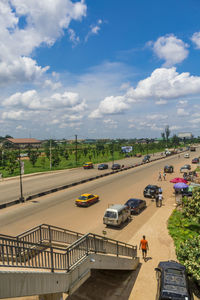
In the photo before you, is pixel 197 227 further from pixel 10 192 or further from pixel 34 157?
pixel 34 157

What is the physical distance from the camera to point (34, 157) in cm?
5681

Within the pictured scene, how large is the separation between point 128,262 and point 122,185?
20.2m

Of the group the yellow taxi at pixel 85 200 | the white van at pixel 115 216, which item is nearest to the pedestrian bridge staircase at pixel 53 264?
the white van at pixel 115 216

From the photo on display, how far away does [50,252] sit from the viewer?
249 inches

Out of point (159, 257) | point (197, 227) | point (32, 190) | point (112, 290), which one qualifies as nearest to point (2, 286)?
point (112, 290)

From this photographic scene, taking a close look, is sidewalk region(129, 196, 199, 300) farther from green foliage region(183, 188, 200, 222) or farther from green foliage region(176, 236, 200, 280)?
green foliage region(183, 188, 200, 222)

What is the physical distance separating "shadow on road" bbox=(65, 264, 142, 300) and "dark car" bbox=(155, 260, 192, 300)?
1.45 m

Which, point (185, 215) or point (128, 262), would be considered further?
point (185, 215)

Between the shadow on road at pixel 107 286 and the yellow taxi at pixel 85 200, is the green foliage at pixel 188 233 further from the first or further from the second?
the yellow taxi at pixel 85 200

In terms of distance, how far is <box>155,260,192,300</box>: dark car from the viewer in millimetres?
7902

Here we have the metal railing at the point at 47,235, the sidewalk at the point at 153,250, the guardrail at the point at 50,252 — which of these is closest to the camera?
the guardrail at the point at 50,252

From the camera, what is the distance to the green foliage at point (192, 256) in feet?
28.7

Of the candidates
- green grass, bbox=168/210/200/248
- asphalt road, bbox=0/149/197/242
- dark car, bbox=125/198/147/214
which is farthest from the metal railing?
dark car, bbox=125/198/147/214

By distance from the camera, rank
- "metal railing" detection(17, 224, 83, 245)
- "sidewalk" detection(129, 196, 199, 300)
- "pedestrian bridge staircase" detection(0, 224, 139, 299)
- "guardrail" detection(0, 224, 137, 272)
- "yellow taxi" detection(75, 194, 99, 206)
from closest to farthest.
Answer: "pedestrian bridge staircase" detection(0, 224, 139, 299)
"guardrail" detection(0, 224, 137, 272)
"metal railing" detection(17, 224, 83, 245)
"sidewalk" detection(129, 196, 199, 300)
"yellow taxi" detection(75, 194, 99, 206)
